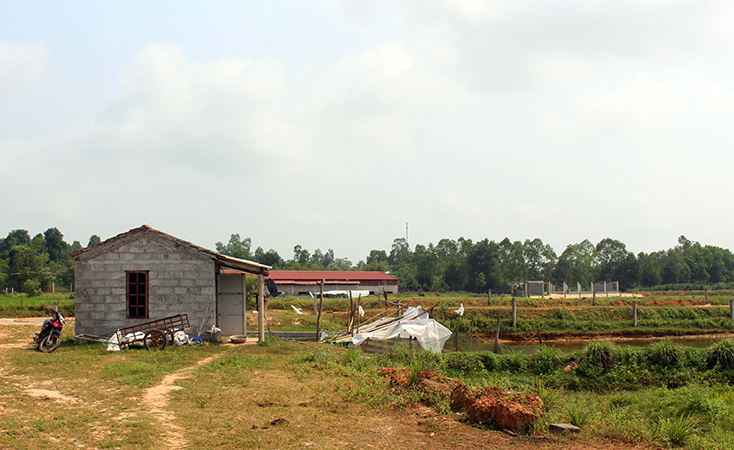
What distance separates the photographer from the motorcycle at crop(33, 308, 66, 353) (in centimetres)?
1514

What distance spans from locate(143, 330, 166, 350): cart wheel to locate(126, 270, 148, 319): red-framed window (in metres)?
1.33

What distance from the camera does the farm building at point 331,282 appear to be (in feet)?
209

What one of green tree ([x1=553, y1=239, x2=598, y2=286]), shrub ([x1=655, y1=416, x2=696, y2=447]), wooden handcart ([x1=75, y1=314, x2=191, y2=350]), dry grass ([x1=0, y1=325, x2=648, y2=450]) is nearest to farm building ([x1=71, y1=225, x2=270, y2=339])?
wooden handcart ([x1=75, y1=314, x2=191, y2=350])

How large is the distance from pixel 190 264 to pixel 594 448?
1408cm

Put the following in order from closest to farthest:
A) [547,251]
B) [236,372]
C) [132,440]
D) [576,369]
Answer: [132,440] < [236,372] < [576,369] < [547,251]

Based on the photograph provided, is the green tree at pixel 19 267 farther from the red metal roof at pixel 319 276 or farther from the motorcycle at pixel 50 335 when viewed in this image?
the motorcycle at pixel 50 335

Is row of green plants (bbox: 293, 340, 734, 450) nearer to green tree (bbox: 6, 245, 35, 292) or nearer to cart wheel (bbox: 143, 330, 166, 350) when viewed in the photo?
cart wheel (bbox: 143, 330, 166, 350)

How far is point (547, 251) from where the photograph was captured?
89.1 m

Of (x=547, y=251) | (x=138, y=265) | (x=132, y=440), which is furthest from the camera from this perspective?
(x=547, y=251)

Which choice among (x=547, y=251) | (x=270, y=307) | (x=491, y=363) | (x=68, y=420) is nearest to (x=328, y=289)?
(x=270, y=307)

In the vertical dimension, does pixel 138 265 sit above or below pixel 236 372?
above

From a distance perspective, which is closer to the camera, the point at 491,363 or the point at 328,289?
the point at 491,363

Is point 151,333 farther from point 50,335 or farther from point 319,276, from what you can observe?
point 319,276

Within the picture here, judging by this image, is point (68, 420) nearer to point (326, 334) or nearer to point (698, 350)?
point (326, 334)
